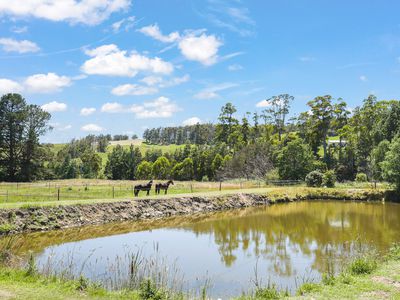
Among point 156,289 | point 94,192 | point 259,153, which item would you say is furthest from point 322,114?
point 156,289

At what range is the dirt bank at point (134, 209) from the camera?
22344 mm

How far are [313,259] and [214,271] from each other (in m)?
4.68

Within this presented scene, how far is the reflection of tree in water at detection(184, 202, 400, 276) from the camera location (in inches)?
659

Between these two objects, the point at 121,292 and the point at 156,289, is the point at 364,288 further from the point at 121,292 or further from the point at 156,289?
the point at 121,292

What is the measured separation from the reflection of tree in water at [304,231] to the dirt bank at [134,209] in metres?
2.74

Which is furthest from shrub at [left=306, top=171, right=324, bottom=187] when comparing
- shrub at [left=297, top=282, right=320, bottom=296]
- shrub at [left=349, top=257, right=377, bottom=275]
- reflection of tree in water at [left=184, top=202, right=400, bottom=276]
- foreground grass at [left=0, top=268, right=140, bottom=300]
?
foreground grass at [left=0, top=268, right=140, bottom=300]

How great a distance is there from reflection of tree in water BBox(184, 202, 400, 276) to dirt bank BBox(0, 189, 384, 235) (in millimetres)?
2736

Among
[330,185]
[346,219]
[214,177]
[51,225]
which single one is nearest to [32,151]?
[214,177]

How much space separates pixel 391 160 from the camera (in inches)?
1540

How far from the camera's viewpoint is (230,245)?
19641 mm

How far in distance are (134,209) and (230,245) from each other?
11.2 m

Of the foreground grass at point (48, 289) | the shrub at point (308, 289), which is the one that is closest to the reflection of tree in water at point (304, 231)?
the shrub at point (308, 289)

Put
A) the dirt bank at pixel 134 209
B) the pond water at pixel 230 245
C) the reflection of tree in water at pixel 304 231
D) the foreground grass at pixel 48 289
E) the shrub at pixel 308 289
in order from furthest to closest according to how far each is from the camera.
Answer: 1. the dirt bank at pixel 134 209
2. the reflection of tree in water at pixel 304 231
3. the pond water at pixel 230 245
4. the shrub at pixel 308 289
5. the foreground grass at pixel 48 289

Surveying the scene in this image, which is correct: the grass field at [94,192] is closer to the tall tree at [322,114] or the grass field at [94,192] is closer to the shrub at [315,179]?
the shrub at [315,179]
